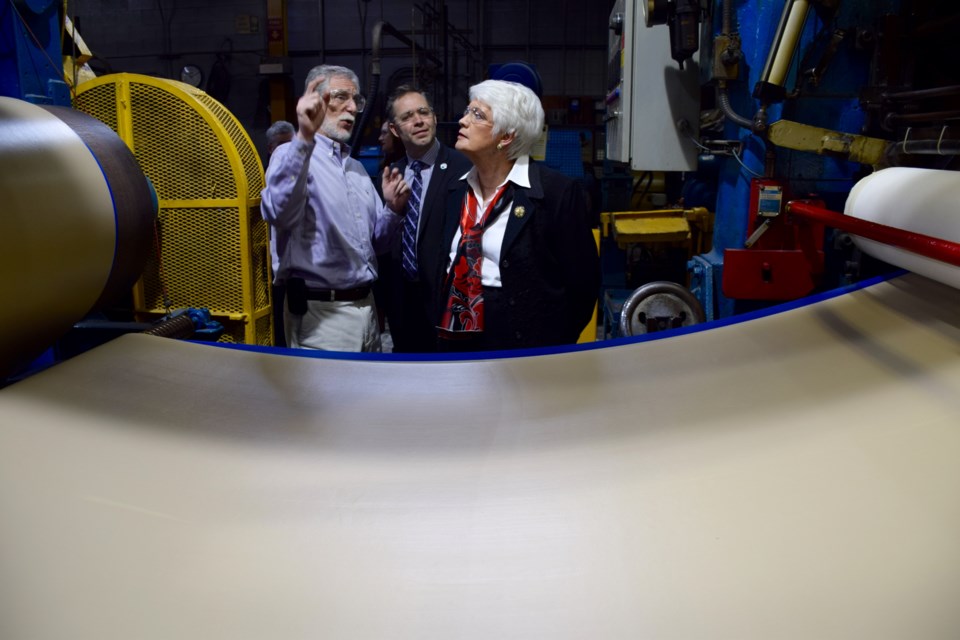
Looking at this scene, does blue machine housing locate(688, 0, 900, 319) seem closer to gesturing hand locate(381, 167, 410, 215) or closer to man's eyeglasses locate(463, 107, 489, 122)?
man's eyeglasses locate(463, 107, 489, 122)

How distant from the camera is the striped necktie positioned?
1.90 metres

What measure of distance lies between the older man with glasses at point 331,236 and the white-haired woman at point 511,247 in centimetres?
29

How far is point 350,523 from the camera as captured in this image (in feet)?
2.47

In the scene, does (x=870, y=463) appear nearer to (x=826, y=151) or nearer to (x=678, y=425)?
(x=678, y=425)

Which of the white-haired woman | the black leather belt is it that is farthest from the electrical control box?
the black leather belt

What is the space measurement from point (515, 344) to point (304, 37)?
6903 mm

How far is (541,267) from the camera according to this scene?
64.2 inches

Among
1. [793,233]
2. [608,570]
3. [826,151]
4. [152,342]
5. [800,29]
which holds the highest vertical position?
[800,29]

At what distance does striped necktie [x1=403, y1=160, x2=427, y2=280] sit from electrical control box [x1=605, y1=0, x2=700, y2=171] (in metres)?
0.96

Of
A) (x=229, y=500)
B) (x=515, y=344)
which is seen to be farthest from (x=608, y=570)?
(x=515, y=344)

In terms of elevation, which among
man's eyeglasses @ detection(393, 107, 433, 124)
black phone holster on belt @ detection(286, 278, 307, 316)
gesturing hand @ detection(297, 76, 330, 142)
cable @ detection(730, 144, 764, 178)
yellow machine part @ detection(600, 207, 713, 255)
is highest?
man's eyeglasses @ detection(393, 107, 433, 124)

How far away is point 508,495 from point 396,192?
4.18 ft

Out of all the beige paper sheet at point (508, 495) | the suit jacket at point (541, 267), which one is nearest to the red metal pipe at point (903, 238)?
the beige paper sheet at point (508, 495)

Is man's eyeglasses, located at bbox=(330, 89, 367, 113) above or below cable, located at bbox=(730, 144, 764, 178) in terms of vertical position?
above
